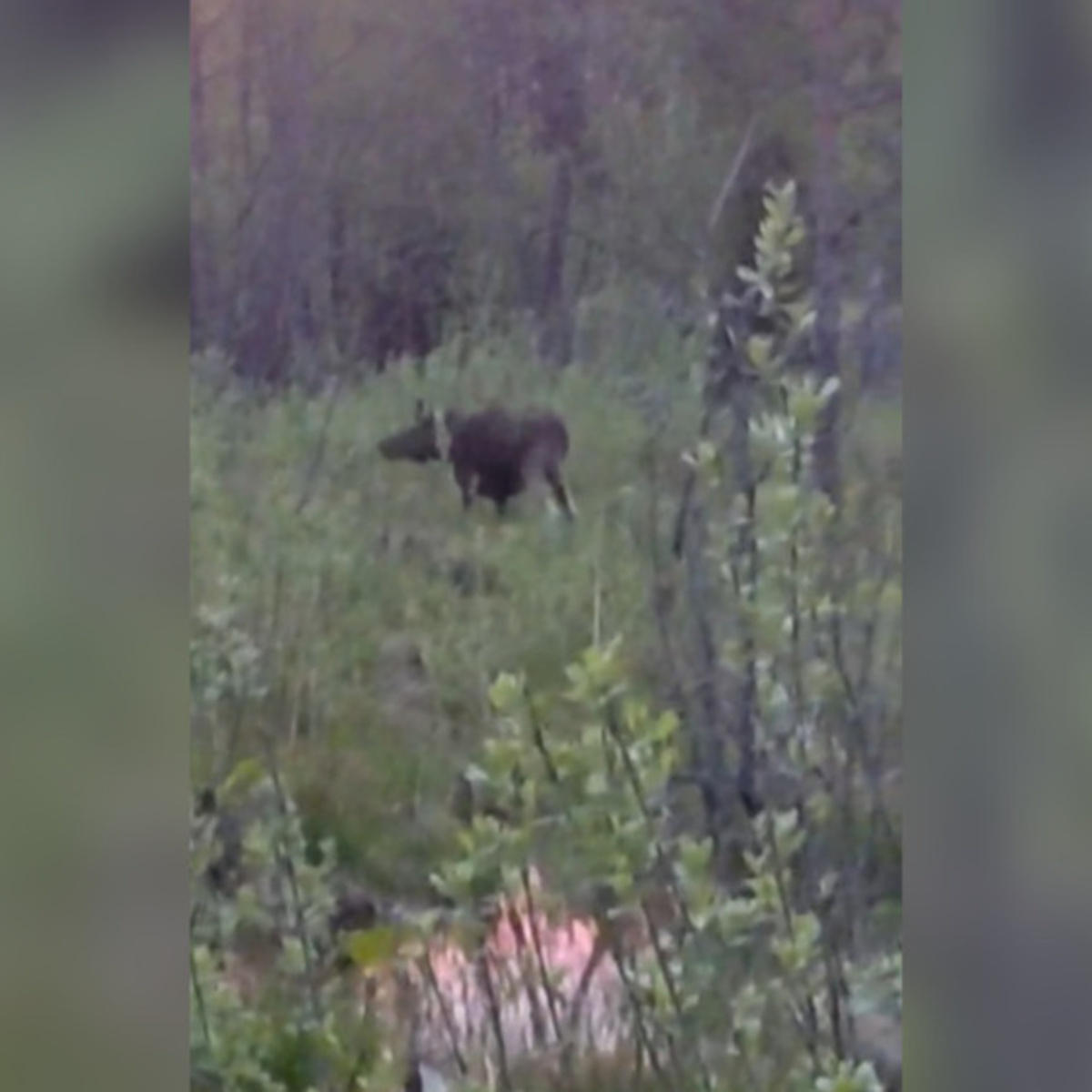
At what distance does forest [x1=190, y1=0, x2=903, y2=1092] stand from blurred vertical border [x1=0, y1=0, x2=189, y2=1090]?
6.4 inches

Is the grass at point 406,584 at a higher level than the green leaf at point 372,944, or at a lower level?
higher

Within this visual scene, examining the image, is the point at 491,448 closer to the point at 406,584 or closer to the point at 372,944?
the point at 406,584

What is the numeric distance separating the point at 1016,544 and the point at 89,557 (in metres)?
0.89

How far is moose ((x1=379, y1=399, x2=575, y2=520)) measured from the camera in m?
1.86

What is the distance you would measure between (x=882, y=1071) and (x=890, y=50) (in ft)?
3.59

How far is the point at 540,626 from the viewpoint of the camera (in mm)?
1860

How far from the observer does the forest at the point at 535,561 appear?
1803 millimetres

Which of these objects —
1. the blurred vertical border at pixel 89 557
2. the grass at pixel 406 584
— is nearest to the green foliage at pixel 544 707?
the grass at pixel 406 584

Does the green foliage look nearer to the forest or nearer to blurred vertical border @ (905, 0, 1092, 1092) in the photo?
the forest

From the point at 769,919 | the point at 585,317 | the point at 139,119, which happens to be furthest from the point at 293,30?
the point at 769,919

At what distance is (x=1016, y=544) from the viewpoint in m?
1.58

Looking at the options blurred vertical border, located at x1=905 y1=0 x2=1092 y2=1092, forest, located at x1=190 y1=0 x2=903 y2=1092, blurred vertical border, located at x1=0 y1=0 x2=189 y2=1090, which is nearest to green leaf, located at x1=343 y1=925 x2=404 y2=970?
forest, located at x1=190 y1=0 x2=903 y2=1092

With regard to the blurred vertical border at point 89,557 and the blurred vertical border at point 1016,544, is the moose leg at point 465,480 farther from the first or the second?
the blurred vertical border at point 1016,544

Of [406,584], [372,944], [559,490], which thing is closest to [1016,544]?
[559,490]
